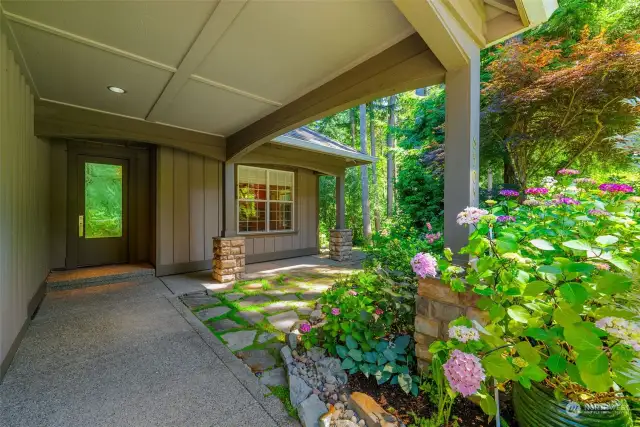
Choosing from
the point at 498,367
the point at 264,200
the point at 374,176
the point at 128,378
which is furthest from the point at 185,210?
the point at 374,176

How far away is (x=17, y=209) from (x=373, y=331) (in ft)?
11.1

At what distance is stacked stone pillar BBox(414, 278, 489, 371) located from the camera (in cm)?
156

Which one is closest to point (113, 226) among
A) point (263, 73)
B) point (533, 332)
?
point (263, 73)

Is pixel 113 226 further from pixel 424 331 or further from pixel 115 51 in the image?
pixel 424 331

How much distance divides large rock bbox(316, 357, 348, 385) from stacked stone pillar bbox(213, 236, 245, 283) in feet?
10.0

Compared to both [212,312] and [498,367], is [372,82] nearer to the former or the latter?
[498,367]

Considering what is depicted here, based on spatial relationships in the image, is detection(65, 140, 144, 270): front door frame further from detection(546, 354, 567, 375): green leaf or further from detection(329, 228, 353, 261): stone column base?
detection(546, 354, 567, 375): green leaf

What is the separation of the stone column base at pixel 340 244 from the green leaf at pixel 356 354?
4.78 metres

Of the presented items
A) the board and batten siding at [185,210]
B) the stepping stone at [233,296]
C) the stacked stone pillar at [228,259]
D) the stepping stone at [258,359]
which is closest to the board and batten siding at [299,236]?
the board and batten siding at [185,210]

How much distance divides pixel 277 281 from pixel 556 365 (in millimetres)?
4070

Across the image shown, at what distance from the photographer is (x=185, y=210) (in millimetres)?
5281

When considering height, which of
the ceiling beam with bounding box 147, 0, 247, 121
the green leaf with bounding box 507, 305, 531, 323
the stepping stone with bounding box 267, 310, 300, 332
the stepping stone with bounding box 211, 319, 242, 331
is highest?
the ceiling beam with bounding box 147, 0, 247, 121

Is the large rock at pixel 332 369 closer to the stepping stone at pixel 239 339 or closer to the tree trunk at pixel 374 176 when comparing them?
the stepping stone at pixel 239 339

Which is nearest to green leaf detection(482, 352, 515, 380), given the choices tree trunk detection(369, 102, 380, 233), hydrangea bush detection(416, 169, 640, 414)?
hydrangea bush detection(416, 169, 640, 414)
